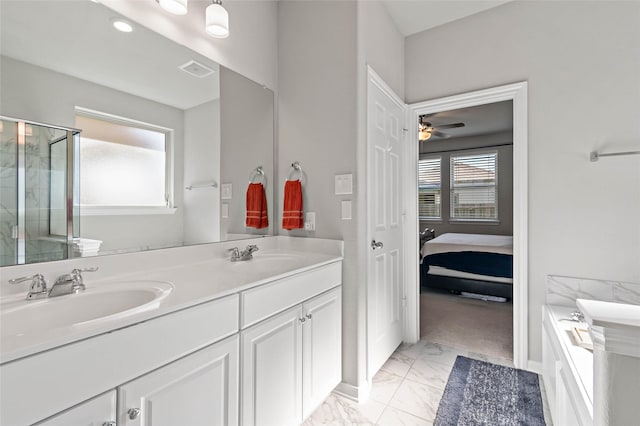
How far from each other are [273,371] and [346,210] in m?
1.02

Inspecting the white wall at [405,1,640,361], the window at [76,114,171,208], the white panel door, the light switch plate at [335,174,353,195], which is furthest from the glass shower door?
the white wall at [405,1,640,361]

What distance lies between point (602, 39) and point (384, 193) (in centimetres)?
177

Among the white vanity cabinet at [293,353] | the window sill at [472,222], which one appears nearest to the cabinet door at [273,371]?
the white vanity cabinet at [293,353]

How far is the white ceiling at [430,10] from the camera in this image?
2312mm

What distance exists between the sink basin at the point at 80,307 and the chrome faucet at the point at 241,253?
2.05 ft

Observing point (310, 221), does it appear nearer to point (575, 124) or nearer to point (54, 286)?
point (54, 286)

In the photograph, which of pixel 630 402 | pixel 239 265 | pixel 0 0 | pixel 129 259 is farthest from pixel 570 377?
pixel 0 0

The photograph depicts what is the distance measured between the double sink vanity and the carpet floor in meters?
1.41

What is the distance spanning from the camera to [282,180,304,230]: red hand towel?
209 centimetres

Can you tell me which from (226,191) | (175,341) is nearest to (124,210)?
(226,191)

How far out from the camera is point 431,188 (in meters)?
6.69

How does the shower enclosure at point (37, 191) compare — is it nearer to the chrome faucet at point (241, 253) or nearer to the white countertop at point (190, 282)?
the white countertop at point (190, 282)

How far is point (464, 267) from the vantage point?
3820 millimetres

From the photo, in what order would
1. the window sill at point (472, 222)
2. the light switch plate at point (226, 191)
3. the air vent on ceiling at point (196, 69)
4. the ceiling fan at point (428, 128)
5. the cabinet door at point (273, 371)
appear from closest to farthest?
the cabinet door at point (273, 371) → the air vent on ceiling at point (196, 69) → the light switch plate at point (226, 191) → the ceiling fan at point (428, 128) → the window sill at point (472, 222)
